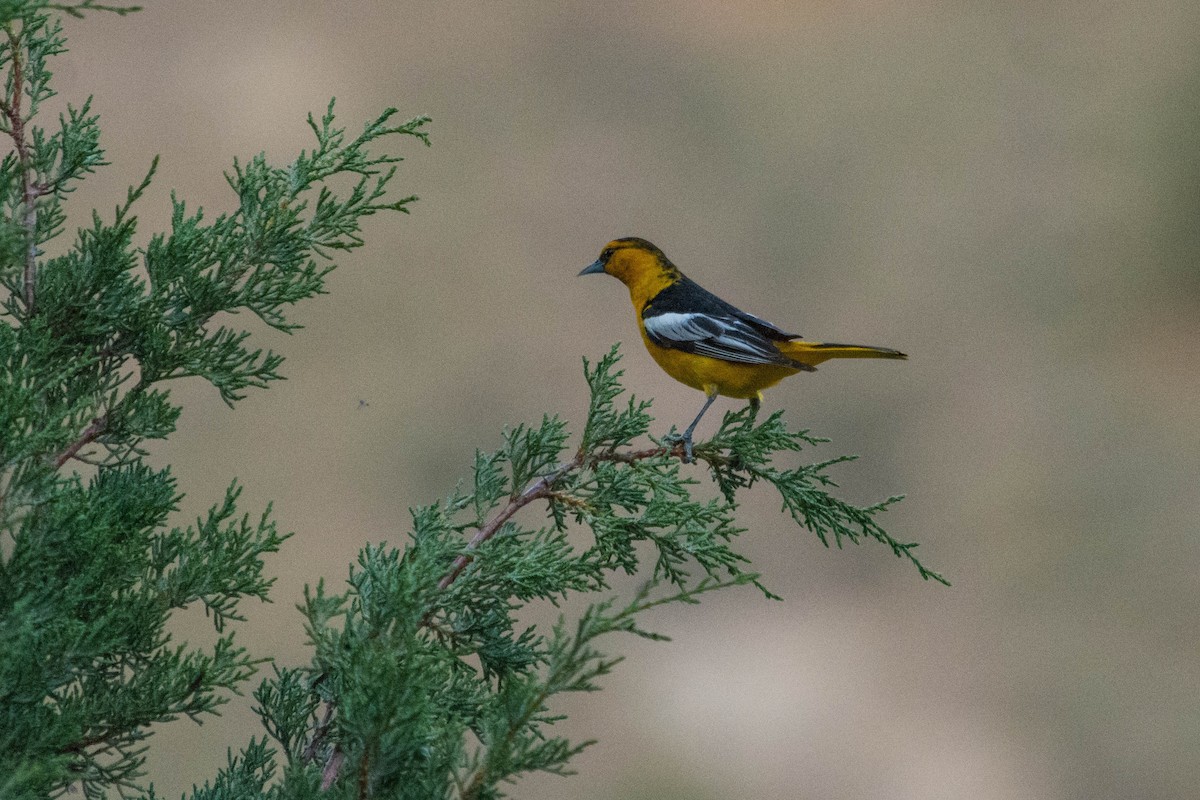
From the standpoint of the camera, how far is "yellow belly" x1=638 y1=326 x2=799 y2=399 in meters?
3.48

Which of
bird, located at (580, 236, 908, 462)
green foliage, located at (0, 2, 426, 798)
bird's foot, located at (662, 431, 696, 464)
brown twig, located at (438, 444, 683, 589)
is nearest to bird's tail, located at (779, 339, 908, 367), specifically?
bird, located at (580, 236, 908, 462)

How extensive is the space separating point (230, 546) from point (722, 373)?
5.76ft

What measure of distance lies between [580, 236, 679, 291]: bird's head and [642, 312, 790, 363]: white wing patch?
2.15 feet

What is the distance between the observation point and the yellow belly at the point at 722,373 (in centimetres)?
348

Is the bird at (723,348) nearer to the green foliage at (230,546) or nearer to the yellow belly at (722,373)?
the yellow belly at (722,373)

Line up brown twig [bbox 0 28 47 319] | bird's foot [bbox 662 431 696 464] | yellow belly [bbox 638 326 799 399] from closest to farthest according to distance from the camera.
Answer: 1. brown twig [bbox 0 28 47 319]
2. bird's foot [bbox 662 431 696 464]
3. yellow belly [bbox 638 326 799 399]

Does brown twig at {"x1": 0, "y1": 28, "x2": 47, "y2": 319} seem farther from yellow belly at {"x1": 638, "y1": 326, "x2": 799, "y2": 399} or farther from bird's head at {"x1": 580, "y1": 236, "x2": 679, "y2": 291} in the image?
Result: bird's head at {"x1": 580, "y1": 236, "x2": 679, "y2": 291}

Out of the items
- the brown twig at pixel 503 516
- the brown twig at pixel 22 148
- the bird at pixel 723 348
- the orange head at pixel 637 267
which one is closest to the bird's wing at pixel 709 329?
the bird at pixel 723 348

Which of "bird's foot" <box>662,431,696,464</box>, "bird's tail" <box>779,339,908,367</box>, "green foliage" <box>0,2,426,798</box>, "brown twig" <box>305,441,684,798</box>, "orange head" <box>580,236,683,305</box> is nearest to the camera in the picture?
"green foliage" <box>0,2,426,798</box>

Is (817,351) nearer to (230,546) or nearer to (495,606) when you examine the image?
(495,606)

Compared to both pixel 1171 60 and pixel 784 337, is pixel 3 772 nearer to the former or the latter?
pixel 784 337

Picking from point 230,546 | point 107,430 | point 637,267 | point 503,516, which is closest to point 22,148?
point 107,430

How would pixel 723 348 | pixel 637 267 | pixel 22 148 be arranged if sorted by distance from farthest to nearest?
pixel 637 267
pixel 723 348
pixel 22 148

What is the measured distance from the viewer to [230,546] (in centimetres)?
211
